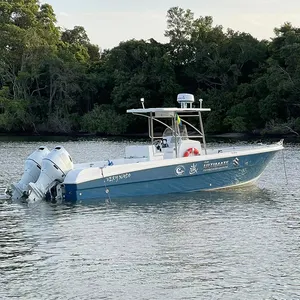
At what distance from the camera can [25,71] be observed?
82.9m

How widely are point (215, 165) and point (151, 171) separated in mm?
2486

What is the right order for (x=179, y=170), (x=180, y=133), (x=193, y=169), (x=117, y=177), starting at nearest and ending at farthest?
(x=117, y=177) < (x=179, y=170) < (x=193, y=169) < (x=180, y=133)

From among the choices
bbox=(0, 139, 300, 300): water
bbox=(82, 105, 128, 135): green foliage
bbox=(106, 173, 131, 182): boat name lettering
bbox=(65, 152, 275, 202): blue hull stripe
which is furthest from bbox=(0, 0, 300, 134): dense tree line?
bbox=(0, 139, 300, 300): water

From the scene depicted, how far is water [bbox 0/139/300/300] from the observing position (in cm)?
1348

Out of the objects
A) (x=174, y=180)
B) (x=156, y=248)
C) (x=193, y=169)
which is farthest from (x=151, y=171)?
(x=156, y=248)

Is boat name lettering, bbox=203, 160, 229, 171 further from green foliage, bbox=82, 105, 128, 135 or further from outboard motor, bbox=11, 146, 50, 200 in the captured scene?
green foliage, bbox=82, 105, 128, 135

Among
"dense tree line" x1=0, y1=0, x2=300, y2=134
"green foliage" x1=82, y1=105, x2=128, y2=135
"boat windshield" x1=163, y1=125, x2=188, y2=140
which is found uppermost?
"dense tree line" x1=0, y1=0, x2=300, y2=134

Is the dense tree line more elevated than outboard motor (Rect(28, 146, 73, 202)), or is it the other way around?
the dense tree line

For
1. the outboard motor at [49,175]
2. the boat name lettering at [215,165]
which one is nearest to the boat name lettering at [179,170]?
the boat name lettering at [215,165]

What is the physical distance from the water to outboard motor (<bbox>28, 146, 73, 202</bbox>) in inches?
21.3

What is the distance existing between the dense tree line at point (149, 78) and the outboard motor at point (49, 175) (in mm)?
46163

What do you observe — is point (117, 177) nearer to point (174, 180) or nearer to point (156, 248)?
point (174, 180)

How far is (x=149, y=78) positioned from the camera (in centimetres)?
7825

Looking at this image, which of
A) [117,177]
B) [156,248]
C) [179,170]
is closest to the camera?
[156,248]
